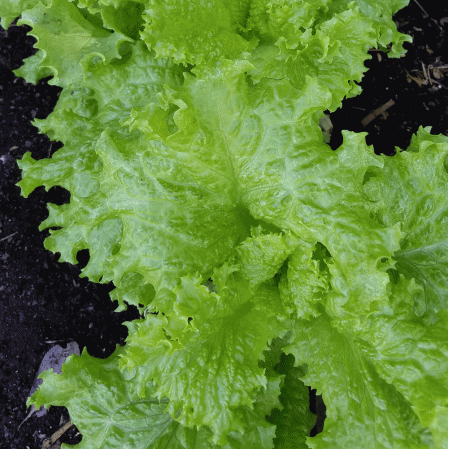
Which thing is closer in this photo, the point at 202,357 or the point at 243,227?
the point at 202,357

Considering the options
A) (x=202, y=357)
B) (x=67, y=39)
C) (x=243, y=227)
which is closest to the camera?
(x=202, y=357)

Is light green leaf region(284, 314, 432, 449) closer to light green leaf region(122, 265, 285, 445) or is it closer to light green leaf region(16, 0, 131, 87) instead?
light green leaf region(122, 265, 285, 445)

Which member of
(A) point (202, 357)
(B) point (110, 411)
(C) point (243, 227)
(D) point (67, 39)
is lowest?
(B) point (110, 411)

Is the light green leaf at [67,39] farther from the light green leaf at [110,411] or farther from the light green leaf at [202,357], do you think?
the light green leaf at [110,411]

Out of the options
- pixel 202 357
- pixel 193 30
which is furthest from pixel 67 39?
pixel 202 357

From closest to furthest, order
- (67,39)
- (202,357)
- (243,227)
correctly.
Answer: (202,357), (243,227), (67,39)

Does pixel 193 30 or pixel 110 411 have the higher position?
pixel 193 30

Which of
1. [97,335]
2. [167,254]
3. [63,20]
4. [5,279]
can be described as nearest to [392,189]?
[167,254]

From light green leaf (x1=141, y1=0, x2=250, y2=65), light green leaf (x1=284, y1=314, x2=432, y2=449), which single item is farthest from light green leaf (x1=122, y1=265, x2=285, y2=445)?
light green leaf (x1=141, y1=0, x2=250, y2=65)

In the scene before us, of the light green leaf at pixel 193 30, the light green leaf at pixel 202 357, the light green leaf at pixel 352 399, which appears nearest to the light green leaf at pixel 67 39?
the light green leaf at pixel 193 30

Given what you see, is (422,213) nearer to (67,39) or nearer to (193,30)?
(193,30)
